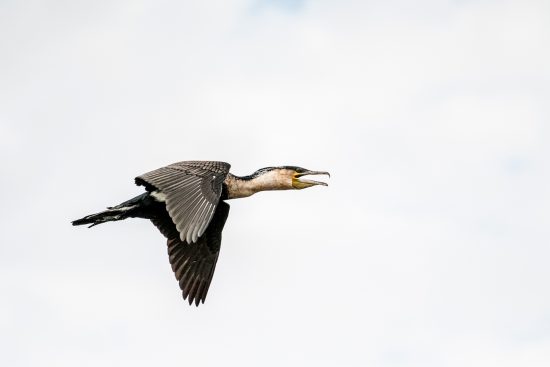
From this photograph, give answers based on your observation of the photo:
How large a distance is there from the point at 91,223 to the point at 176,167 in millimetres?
1966

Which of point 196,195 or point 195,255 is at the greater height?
point 195,255

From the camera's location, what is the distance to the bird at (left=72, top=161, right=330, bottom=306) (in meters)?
18.8

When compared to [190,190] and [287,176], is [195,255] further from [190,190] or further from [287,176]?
Answer: [190,190]

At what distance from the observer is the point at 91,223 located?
20.4 m

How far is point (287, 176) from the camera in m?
21.3

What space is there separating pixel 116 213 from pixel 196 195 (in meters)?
2.44

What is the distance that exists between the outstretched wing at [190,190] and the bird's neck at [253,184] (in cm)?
70

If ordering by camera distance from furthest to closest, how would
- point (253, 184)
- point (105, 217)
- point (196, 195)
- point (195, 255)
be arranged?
point (195, 255) < point (253, 184) < point (105, 217) < point (196, 195)

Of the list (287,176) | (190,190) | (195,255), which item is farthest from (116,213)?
(287,176)

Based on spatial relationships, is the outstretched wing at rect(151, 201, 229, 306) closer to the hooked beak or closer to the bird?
the bird

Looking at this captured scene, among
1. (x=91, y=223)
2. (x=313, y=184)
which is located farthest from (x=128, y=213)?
(x=313, y=184)

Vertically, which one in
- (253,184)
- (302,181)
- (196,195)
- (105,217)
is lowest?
(196,195)

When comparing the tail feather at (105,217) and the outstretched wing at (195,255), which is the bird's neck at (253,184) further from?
the tail feather at (105,217)

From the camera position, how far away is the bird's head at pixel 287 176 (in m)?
21.2
